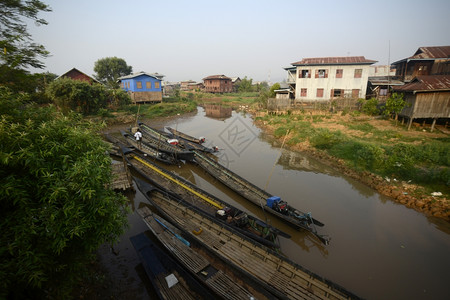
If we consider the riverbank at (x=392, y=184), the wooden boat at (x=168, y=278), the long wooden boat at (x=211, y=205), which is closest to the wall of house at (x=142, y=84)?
the long wooden boat at (x=211, y=205)

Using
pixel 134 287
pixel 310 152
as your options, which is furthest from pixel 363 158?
pixel 134 287

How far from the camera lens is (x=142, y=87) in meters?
34.2

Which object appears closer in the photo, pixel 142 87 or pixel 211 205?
pixel 211 205

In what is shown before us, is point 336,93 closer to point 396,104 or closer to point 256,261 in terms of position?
point 396,104

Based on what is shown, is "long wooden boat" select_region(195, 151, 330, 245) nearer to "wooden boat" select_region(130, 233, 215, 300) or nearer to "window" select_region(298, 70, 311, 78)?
"wooden boat" select_region(130, 233, 215, 300)

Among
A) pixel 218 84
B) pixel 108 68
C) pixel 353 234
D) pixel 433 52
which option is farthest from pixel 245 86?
pixel 353 234

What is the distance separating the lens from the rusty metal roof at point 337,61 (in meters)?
26.2

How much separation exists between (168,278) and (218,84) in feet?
191

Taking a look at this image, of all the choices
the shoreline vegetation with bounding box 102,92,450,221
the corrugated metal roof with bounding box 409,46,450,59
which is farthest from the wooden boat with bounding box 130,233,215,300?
the corrugated metal roof with bounding box 409,46,450,59

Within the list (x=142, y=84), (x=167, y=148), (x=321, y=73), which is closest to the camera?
(x=167, y=148)

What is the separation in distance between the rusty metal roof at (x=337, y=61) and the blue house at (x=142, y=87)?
924 inches

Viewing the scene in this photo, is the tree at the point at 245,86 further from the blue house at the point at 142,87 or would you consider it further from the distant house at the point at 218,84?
the blue house at the point at 142,87

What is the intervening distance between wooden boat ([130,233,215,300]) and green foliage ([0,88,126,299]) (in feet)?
6.94

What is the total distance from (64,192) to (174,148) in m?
12.4
